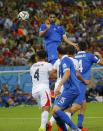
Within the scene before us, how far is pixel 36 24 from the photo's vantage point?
110 ft

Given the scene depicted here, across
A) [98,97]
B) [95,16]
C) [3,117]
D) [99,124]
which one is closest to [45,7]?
[95,16]

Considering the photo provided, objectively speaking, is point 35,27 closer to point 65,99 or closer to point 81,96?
point 81,96

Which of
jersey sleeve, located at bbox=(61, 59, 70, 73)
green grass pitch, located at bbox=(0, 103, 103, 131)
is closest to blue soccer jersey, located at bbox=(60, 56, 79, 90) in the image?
jersey sleeve, located at bbox=(61, 59, 70, 73)

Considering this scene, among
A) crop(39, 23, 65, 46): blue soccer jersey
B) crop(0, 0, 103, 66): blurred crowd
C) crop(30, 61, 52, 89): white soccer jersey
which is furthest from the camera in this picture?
crop(0, 0, 103, 66): blurred crowd

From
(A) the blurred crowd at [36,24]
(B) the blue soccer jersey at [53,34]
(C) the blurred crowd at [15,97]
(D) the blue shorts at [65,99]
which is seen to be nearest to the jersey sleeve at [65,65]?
(D) the blue shorts at [65,99]

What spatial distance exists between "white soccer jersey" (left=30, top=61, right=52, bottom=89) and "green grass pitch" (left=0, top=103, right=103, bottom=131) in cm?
183

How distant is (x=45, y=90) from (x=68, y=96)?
1.19 metres

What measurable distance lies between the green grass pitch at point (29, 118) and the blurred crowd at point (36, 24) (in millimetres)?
6223

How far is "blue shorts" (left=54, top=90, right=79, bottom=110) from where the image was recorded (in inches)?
518

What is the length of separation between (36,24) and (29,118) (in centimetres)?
1475

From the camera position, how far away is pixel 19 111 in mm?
22328

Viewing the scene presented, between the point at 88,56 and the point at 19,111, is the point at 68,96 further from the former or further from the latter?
the point at 19,111

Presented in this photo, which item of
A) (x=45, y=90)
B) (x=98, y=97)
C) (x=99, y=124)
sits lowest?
(x=98, y=97)

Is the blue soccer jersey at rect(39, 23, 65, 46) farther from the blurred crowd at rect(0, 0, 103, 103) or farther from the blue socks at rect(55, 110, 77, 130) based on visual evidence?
the blurred crowd at rect(0, 0, 103, 103)
